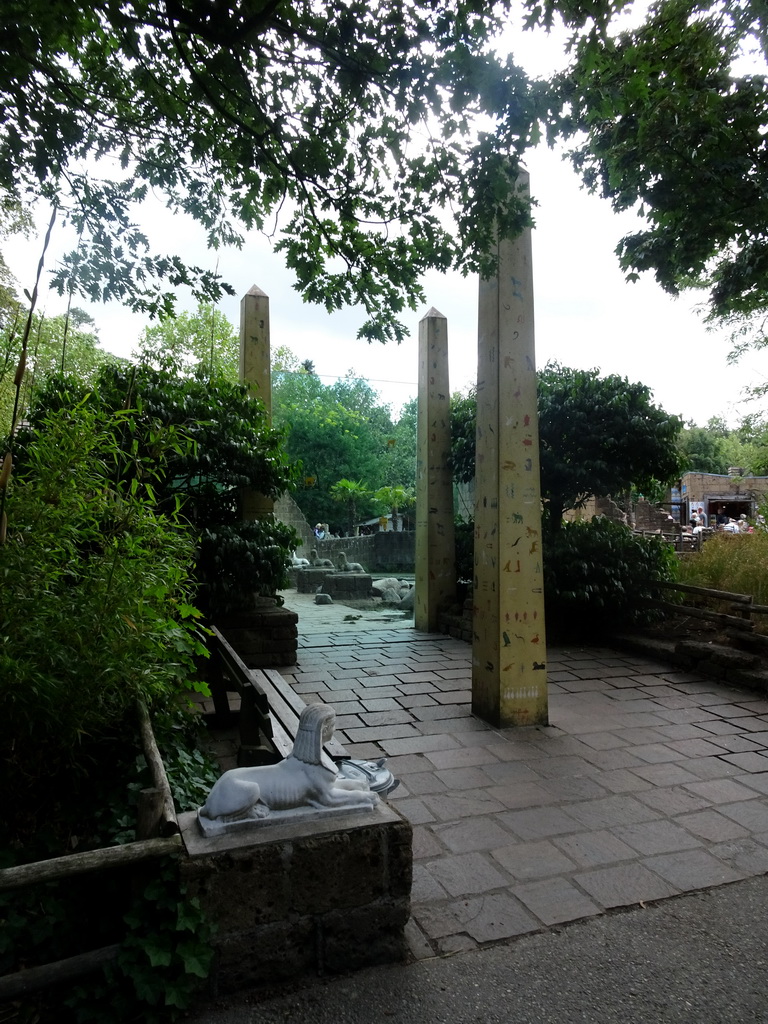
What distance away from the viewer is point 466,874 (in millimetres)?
2875

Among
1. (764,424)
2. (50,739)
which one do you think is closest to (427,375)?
(50,739)

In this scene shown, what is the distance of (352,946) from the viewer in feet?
7.50

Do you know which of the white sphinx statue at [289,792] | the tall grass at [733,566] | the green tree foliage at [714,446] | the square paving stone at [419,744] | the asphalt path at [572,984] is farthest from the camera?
the green tree foliage at [714,446]

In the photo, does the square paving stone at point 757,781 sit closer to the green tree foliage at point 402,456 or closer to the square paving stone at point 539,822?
the square paving stone at point 539,822

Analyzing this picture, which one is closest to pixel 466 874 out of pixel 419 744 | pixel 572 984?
pixel 572 984

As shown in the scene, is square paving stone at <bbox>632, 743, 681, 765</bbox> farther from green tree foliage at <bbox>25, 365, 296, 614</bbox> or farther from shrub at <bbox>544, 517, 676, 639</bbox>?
green tree foliage at <bbox>25, 365, 296, 614</bbox>

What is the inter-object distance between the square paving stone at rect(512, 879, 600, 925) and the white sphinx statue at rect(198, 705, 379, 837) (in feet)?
2.60

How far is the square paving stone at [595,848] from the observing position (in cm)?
299

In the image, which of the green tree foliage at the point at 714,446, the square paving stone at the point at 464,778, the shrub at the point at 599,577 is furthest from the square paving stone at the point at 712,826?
the green tree foliage at the point at 714,446

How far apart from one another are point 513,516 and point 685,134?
250cm

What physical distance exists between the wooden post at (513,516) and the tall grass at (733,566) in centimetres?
370

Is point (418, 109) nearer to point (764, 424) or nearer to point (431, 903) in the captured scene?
point (431, 903)

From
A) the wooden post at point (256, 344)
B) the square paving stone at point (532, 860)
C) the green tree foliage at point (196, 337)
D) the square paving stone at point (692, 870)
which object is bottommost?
the square paving stone at point (692, 870)

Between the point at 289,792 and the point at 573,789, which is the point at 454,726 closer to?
the point at 573,789
